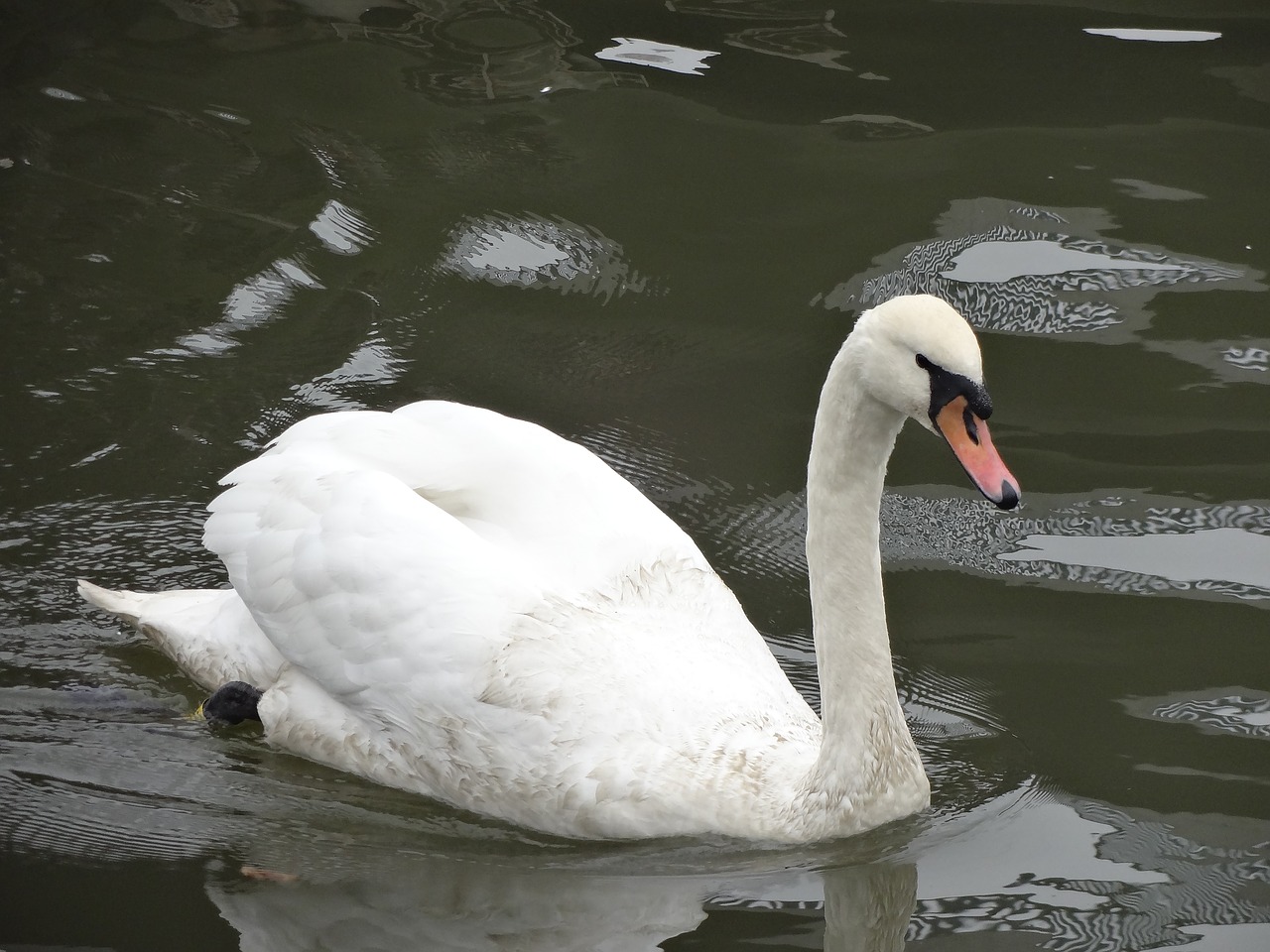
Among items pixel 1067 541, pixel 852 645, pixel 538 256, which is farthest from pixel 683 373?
pixel 852 645

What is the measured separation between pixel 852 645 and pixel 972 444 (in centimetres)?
79

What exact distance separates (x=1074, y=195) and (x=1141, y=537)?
303 centimetres

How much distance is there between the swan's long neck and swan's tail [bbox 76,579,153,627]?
8.17 ft

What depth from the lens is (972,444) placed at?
4113mm

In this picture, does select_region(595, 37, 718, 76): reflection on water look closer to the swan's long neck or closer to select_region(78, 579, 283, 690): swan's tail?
select_region(78, 579, 283, 690): swan's tail

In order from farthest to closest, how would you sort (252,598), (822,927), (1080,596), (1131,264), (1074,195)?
(1074,195)
(1131,264)
(1080,596)
(252,598)
(822,927)

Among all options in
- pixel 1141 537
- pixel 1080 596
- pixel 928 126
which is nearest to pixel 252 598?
pixel 1080 596

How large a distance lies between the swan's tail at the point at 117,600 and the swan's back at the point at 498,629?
0.50m

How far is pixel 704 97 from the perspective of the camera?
9.76m

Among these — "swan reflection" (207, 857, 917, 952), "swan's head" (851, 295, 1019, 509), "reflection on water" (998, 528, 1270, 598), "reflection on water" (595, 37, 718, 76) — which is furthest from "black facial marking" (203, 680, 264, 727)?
"reflection on water" (595, 37, 718, 76)

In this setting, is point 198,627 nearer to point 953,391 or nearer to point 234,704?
point 234,704

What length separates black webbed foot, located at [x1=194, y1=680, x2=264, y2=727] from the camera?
17.9 ft

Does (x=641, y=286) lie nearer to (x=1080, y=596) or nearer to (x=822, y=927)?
(x=1080, y=596)

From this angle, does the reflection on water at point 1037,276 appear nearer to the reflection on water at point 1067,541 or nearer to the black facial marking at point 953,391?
the reflection on water at point 1067,541
